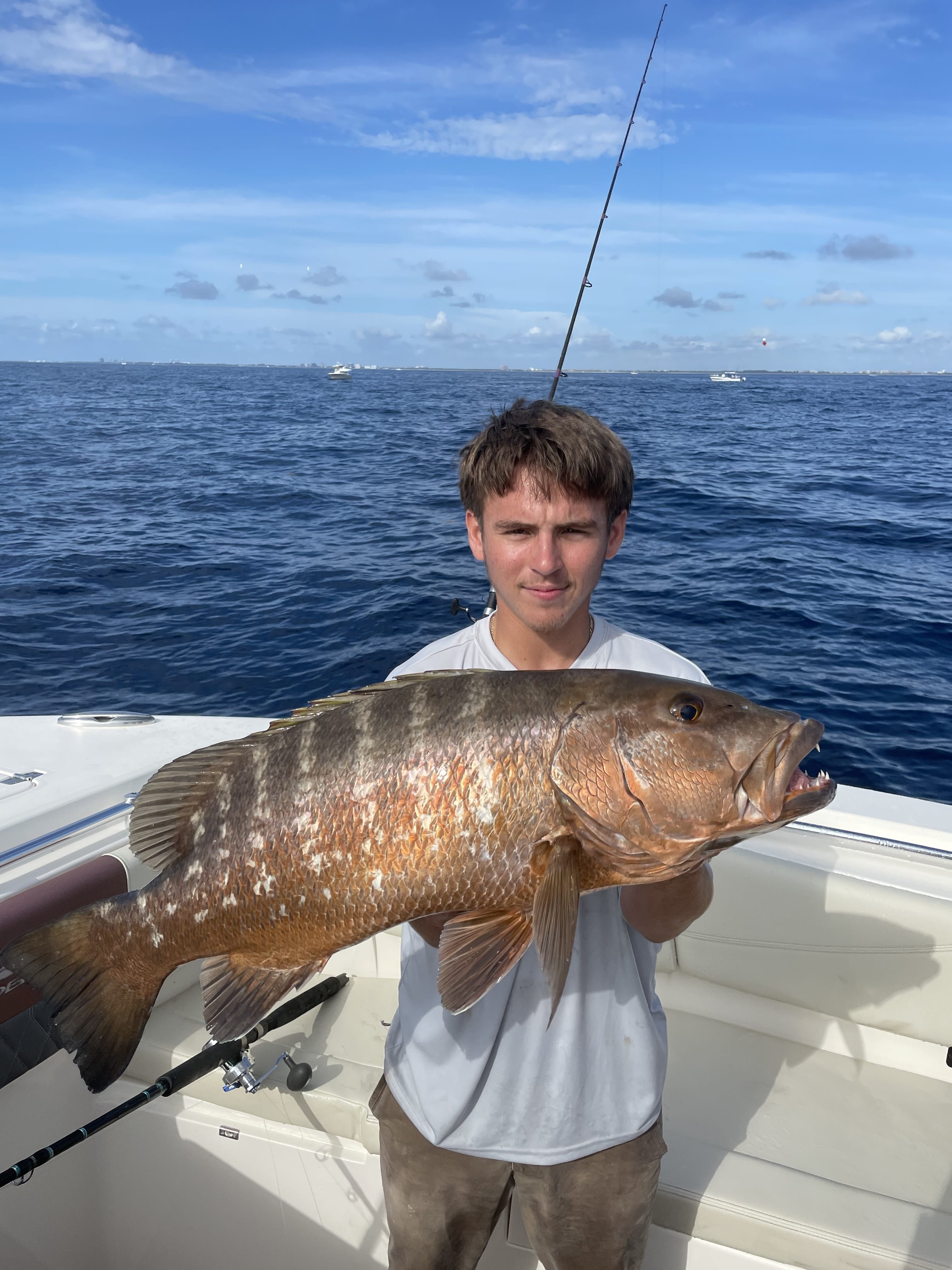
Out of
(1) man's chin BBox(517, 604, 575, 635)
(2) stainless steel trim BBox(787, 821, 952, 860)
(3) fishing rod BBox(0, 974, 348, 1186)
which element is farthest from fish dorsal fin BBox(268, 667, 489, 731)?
(2) stainless steel trim BBox(787, 821, 952, 860)

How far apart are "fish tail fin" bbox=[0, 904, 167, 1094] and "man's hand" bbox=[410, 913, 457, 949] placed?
651 millimetres

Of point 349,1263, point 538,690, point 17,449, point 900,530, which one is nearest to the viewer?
point 538,690

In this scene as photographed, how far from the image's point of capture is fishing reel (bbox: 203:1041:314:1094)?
3.10 metres

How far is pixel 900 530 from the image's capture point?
1750 centimetres

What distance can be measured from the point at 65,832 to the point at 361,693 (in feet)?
6.79

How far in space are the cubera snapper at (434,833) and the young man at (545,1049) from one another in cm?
27

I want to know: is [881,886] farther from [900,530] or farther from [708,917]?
[900,530]

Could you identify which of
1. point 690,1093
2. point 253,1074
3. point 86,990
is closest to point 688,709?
point 86,990

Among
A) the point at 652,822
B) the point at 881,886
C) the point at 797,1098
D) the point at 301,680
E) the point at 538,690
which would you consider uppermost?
the point at 538,690

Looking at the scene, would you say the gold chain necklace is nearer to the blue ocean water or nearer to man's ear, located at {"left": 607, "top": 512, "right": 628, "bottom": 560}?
man's ear, located at {"left": 607, "top": 512, "right": 628, "bottom": 560}

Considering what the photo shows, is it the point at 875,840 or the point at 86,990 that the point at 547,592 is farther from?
the point at 875,840

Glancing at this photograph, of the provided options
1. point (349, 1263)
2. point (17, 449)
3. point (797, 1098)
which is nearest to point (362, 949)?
point (349, 1263)

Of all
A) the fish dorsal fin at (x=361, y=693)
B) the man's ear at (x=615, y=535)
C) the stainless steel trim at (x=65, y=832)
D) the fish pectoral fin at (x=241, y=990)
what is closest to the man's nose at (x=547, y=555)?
the man's ear at (x=615, y=535)

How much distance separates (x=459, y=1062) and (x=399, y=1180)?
1.39ft
